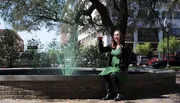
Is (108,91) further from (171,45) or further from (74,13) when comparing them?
(171,45)

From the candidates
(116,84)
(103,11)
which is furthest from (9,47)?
(116,84)

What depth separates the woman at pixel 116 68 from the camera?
27.0 feet

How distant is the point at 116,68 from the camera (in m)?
8.27

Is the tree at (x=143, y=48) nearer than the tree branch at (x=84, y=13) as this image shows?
No

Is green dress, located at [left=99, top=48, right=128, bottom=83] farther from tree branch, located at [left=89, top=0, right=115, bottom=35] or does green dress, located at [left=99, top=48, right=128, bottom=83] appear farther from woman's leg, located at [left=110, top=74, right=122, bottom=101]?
tree branch, located at [left=89, top=0, right=115, bottom=35]

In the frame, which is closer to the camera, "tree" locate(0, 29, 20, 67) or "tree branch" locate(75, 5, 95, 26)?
"tree branch" locate(75, 5, 95, 26)

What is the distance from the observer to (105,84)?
341 inches

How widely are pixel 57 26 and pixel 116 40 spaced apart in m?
14.0

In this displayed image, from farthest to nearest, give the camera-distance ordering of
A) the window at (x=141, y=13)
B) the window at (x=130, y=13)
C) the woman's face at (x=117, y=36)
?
the window at (x=130, y=13) < the window at (x=141, y=13) < the woman's face at (x=117, y=36)

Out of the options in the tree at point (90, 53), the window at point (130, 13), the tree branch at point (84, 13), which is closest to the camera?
the tree branch at point (84, 13)

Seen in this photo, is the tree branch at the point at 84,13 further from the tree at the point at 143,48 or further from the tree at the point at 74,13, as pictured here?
the tree at the point at 143,48

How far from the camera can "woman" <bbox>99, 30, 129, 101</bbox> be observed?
8.23 m

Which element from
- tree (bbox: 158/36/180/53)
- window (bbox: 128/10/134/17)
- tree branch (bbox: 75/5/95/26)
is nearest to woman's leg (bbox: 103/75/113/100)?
tree branch (bbox: 75/5/95/26)

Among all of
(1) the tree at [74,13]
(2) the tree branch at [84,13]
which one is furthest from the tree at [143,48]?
(2) the tree branch at [84,13]
